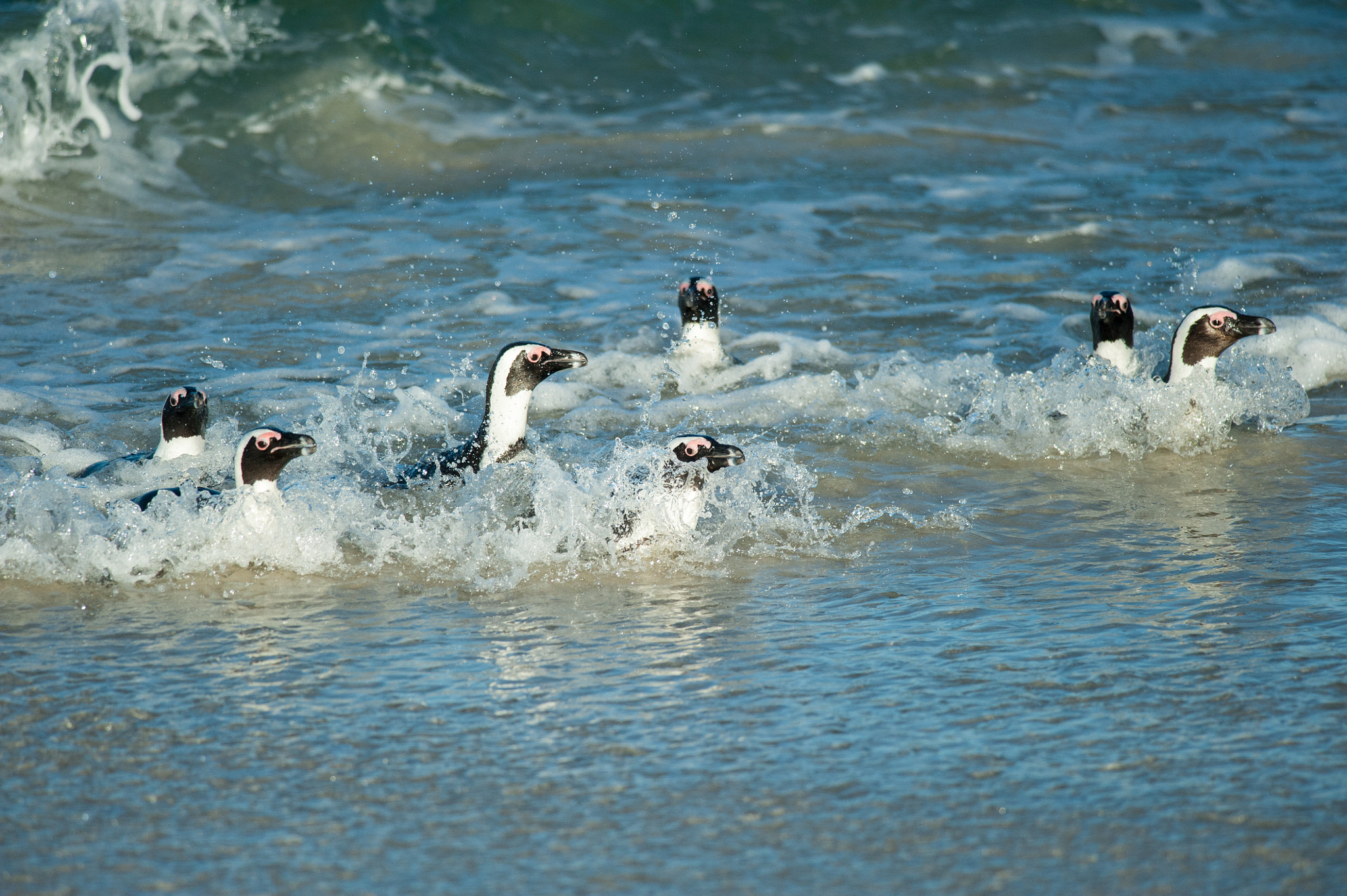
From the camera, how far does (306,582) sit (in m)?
5.08

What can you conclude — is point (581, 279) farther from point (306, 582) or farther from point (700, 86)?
point (700, 86)

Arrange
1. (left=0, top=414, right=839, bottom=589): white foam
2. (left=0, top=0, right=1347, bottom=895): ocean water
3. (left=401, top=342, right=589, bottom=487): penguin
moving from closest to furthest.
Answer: (left=0, top=0, right=1347, bottom=895): ocean water, (left=0, top=414, right=839, bottom=589): white foam, (left=401, top=342, right=589, bottom=487): penguin

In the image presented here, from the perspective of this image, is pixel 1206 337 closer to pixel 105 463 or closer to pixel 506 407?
pixel 506 407

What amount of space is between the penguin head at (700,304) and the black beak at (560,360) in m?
2.04

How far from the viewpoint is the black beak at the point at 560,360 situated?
260 inches

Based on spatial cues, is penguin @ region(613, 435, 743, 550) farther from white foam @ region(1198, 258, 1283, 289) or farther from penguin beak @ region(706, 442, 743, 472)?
white foam @ region(1198, 258, 1283, 289)

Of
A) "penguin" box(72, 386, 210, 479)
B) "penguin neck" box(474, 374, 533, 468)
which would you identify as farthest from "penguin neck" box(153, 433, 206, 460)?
"penguin neck" box(474, 374, 533, 468)

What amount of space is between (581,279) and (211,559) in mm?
5827

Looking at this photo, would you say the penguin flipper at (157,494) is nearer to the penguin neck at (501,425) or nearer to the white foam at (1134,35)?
the penguin neck at (501,425)

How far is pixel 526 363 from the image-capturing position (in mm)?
6613

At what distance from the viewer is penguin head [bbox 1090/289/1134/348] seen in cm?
776

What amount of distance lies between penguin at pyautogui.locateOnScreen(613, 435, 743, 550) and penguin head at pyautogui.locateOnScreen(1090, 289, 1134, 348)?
3283 mm

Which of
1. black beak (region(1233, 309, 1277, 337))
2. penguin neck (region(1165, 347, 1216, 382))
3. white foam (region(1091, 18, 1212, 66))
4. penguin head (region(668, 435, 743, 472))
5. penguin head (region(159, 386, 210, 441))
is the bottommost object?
penguin head (region(668, 435, 743, 472))

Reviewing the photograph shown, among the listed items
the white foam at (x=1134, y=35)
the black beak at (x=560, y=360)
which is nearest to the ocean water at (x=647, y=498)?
the black beak at (x=560, y=360)
